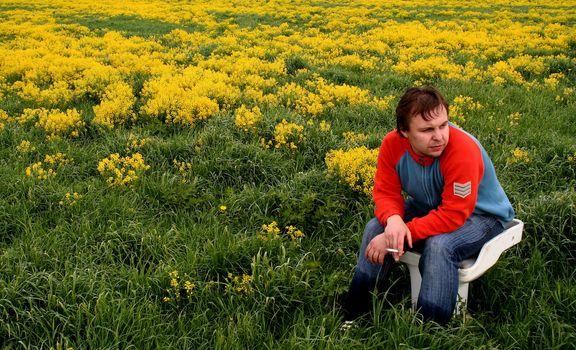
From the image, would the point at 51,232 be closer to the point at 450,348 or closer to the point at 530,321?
the point at 450,348

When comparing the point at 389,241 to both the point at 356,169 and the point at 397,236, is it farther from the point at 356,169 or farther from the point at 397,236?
the point at 356,169

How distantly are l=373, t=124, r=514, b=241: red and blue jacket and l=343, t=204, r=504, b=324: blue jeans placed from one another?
78mm

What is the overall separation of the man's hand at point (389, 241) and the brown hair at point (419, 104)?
0.65 m

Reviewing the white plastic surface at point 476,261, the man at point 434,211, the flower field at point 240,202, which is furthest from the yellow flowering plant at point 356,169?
the white plastic surface at point 476,261

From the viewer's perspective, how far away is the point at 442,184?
333cm

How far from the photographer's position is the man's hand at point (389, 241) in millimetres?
3163

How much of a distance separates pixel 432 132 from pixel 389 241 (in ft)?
2.47

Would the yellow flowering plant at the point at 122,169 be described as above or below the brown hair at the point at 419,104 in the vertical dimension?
below

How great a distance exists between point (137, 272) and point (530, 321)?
2.81m

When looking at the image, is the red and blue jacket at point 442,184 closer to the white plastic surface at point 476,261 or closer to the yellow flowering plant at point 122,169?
the white plastic surface at point 476,261

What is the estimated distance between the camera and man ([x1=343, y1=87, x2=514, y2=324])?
3070mm

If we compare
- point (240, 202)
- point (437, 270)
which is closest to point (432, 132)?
point (437, 270)

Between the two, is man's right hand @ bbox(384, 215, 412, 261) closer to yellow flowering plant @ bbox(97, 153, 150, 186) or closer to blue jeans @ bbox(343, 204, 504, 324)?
blue jeans @ bbox(343, 204, 504, 324)

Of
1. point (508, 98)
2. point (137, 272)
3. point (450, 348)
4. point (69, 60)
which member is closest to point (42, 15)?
point (69, 60)
